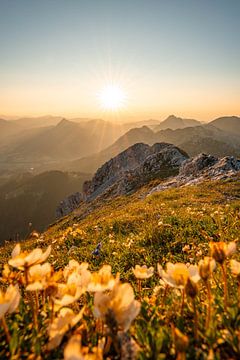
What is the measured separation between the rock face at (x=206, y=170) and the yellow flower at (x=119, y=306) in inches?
1239

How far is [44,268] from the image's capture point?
7.23ft

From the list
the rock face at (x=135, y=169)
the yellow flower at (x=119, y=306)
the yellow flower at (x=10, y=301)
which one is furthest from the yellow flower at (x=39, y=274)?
the rock face at (x=135, y=169)

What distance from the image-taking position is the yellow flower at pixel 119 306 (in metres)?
1.70

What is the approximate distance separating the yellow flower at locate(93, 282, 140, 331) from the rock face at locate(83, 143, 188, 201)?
173 ft

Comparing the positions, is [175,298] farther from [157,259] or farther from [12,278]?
[157,259]

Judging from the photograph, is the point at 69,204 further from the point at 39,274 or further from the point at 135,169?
the point at 39,274

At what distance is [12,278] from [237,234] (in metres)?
6.03

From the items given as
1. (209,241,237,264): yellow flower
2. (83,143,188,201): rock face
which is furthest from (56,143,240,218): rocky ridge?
(209,241,237,264): yellow flower

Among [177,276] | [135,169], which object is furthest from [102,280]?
[135,169]

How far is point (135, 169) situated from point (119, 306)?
64868mm

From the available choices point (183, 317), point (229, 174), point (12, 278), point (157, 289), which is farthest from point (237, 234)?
point (229, 174)

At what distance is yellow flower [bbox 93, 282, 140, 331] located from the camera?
1.70 metres

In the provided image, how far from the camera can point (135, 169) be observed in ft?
218

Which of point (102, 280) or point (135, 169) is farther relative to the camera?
point (135, 169)
